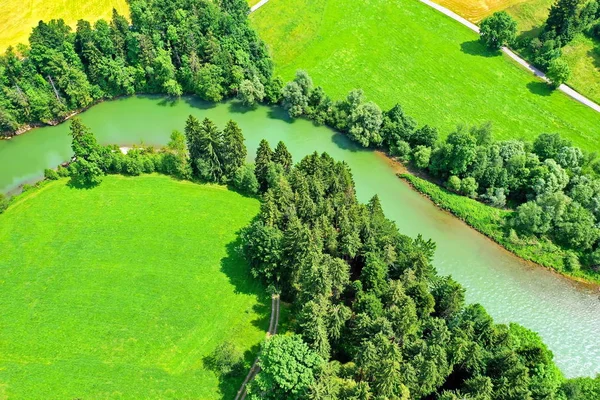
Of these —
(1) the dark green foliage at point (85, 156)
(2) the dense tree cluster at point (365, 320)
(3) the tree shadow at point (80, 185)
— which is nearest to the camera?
(2) the dense tree cluster at point (365, 320)

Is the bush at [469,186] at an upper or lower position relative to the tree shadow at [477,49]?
lower

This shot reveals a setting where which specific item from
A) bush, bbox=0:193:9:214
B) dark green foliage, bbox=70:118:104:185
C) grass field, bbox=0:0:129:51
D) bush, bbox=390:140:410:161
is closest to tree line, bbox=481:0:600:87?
bush, bbox=390:140:410:161

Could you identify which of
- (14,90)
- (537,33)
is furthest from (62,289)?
(537,33)

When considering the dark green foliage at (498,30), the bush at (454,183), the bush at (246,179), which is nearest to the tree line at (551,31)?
the dark green foliage at (498,30)

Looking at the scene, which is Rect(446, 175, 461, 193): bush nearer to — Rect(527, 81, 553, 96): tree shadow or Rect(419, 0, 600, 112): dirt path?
Rect(527, 81, 553, 96): tree shadow

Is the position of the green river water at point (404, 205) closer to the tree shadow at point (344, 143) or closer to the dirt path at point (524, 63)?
the tree shadow at point (344, 143)

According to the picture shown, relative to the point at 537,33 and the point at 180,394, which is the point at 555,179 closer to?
the point at 537,33
